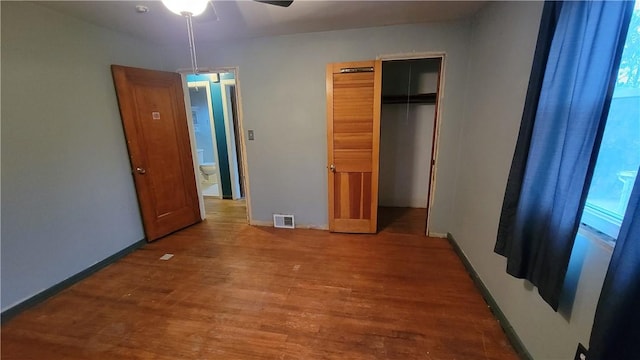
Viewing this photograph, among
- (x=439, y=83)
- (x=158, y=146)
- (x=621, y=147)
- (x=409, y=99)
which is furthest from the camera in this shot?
(x=409, y=99)

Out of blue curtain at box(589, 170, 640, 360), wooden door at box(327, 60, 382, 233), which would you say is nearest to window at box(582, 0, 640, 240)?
blue curtain at box(589, 170, 640, 360)

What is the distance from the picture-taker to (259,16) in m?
2.36

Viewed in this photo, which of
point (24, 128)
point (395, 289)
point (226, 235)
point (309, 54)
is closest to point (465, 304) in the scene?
point (395, 289)

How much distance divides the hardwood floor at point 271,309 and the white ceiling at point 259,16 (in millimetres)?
2329

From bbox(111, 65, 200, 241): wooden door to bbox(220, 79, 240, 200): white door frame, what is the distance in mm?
1058

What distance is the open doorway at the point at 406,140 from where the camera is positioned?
12.0ft

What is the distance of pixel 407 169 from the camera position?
4074 millimetres

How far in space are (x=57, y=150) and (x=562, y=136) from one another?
360cm

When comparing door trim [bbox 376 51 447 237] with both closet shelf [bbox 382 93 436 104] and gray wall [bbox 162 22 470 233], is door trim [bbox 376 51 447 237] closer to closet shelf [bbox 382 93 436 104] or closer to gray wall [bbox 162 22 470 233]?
gray wall [bbox 162 22 470 233]

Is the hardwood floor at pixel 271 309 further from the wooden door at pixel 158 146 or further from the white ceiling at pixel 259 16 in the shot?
the white ceiling at pixel 259 16

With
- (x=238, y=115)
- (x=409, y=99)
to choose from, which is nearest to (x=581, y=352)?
(x=409, y=99)

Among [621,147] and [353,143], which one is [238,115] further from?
[621,147]

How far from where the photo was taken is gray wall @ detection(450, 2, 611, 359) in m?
1.12

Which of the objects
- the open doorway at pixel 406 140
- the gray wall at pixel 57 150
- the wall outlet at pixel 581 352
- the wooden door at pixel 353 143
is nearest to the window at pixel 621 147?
the wall outlet at pixel 581 352
